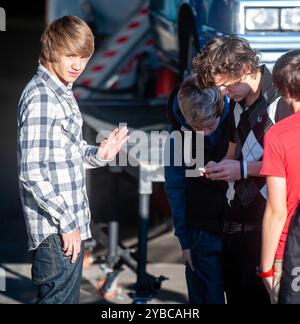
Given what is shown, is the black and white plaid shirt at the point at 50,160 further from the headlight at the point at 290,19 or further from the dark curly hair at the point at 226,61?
the headlight at the point at 290,19

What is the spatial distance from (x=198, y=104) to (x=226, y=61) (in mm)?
195

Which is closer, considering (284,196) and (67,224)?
(284,196)

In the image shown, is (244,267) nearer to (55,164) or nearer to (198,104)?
(198,104)

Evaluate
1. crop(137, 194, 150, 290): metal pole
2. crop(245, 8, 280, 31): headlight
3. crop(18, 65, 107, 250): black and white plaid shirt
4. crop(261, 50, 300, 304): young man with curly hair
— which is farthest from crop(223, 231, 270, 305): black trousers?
crop(245, 8, 280, 31): headlight

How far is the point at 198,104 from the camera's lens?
390 cm

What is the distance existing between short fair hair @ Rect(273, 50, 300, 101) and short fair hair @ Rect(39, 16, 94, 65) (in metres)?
0.72

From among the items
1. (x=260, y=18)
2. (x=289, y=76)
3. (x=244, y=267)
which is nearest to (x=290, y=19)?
(x=260, y=18)

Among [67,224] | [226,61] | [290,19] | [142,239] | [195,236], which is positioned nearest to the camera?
[67,224]

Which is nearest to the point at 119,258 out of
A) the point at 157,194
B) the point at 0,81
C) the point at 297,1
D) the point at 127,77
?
the point at 157,194

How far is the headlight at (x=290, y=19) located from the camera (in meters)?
6.04

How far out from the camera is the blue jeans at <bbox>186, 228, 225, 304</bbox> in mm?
4090

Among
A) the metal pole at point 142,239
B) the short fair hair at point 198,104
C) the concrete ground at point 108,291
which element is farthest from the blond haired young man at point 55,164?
the concrete ground at point 108,291

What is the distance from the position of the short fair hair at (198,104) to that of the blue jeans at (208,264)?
18.5 inches

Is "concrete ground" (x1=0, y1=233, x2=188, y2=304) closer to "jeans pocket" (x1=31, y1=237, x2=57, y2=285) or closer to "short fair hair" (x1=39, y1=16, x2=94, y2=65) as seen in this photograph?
"jeans pocket" (x1=31, y1=237, x2=57, y2=285)
